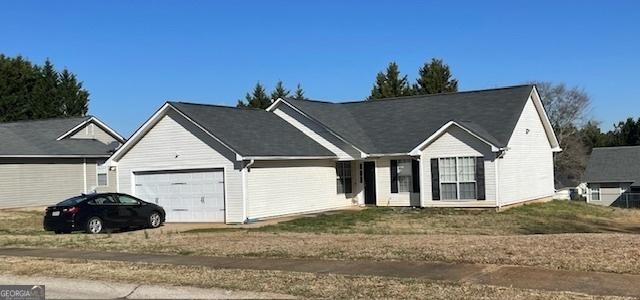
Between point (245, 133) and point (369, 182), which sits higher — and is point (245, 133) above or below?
above

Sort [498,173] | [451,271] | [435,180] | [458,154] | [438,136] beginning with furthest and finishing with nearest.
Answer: [435,180] < [438,136] < [458,154] < [498,173] < [451,271]

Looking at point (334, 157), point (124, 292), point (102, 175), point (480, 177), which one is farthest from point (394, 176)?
point (124, 292)

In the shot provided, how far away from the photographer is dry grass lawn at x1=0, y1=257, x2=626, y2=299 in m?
9.41

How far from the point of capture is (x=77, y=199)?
22625 millimetres

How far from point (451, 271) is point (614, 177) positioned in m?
51.7

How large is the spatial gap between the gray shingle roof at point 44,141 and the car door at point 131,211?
1222 centimetres

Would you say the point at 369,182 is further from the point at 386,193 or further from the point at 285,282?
the point at 285,282

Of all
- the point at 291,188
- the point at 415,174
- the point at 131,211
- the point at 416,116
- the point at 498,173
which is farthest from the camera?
the point at 416,116

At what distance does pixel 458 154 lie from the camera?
27.5m

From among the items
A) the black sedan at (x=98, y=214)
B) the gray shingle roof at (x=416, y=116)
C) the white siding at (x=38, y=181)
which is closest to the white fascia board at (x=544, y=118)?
the gray shingle roof at (x=416, y=116)

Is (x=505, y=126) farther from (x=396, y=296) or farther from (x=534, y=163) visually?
(x=396, y=296)

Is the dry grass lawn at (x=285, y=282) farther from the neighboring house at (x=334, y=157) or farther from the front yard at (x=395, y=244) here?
the neighboring house at (x=334, y=157)

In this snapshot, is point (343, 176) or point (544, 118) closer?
point (343, 176)

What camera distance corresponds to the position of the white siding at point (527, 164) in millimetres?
27953
